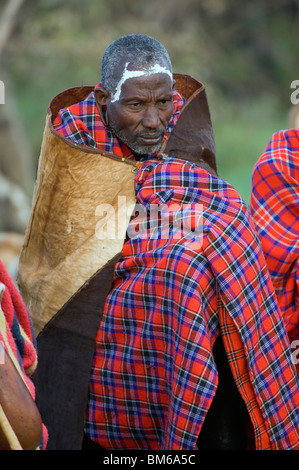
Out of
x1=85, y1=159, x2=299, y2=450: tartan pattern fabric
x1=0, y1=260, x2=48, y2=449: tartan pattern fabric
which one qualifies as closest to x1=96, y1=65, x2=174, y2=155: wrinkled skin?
x1=85, y1=159, x2=299, y2=450: tartan pattern fabric

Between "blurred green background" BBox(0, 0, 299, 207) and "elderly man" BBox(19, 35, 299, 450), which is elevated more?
"blurred green background" BBox(0, 0, 299, 207)

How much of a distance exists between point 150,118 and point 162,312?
0.72 m

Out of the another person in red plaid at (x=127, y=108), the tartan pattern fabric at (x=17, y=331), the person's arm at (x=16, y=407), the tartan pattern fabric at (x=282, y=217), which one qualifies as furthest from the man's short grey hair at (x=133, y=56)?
the person's arm at (x=16, y=407)

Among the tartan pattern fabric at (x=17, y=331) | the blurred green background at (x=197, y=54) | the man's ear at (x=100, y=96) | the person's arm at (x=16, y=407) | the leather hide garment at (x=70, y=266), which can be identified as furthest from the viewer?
the blurred green background at (x=197, y=54)

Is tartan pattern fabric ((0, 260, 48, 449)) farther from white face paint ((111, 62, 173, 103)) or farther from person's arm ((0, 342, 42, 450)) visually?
white face paint ((111, 62, 173, 103))

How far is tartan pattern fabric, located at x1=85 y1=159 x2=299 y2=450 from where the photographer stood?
2730 millimetres

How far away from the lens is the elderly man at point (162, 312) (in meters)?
2.75

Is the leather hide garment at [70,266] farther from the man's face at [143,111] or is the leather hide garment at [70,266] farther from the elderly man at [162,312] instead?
the man's face at [143,111]

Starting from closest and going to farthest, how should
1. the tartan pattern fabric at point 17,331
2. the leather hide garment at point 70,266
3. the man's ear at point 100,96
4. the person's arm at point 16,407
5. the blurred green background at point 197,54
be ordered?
the person's arm at point 16,407 → the tartan pattern fabric at point 17,331 → the leather hide garment at point 70,266 → the man's ear at point 100,96 → the blurred green background at point 197,54

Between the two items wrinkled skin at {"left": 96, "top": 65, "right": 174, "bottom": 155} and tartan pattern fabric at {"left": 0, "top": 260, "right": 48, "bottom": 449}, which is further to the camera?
wrinkled skin at {"left": 96, "top": 65, "right": 174, "bottom": 155}

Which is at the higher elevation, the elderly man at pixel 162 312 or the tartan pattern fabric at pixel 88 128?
the tartan pattern fabric at pixel 88 128

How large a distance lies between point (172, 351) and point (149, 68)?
41.2 inches

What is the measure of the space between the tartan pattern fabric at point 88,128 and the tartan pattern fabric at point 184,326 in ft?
0.61

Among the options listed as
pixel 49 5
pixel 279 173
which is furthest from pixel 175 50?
pixel 279 173
